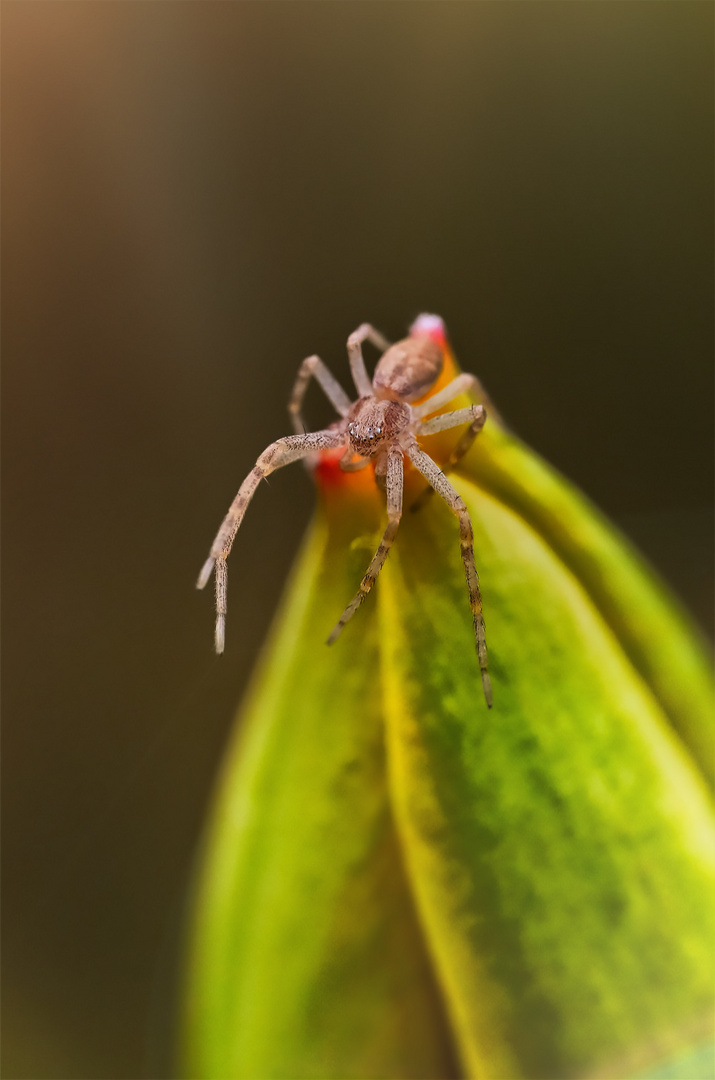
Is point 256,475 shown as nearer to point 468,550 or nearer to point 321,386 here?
point 321,386

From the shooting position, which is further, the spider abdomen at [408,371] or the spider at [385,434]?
the spider abdomen at [408,371]

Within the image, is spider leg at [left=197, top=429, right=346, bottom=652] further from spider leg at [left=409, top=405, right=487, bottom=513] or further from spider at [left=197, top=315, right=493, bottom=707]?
spider leg at [left=409, top=405, right=487, bottom=513]

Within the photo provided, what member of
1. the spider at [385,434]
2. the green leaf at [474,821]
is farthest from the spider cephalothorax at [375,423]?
the green leaf at [474,821]

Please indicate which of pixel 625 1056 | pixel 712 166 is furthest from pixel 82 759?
pixel 712 166

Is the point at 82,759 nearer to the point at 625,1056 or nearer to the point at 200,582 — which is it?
the point at 200,582

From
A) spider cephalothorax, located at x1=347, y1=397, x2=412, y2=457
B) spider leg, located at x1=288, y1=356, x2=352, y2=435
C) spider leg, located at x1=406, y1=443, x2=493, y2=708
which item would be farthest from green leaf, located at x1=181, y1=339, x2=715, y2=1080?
spider leg, located at x1=288, y1=356, x2=352, y2=435

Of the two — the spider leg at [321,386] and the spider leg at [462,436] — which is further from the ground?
the spider leg at [321,386]

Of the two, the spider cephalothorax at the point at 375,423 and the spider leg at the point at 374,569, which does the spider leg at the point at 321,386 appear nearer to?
the spider cephalothorax at the point at 375,423
